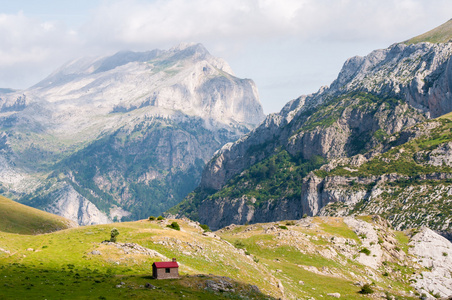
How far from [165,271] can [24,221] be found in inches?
4637

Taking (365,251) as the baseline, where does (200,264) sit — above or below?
above

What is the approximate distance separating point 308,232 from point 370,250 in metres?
16.9

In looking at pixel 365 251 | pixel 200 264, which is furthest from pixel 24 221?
pixel 365 251

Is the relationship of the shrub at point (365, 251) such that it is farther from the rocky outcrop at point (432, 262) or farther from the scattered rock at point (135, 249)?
the scattered rock at point (135, 249)

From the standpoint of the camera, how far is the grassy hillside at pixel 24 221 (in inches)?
5881

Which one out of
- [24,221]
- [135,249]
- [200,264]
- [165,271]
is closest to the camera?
[165,271]

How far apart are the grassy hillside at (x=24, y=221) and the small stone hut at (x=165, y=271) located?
333 feet

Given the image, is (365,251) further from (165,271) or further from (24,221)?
(24,221)

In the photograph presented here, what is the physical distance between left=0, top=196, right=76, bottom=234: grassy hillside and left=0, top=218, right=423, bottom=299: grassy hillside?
66455 mm

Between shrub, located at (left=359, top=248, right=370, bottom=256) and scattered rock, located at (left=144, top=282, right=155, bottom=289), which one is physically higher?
scattered rock, located at (left=144, top=282, right=155, bottom=289)

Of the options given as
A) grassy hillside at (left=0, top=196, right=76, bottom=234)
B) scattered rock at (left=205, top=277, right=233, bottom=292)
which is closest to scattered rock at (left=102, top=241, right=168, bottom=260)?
scattered rock at (left=205, top=277, right=233, bottom=292)

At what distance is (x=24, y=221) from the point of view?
523ft

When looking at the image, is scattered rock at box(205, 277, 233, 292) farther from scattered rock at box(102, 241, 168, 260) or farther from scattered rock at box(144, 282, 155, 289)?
scattered rock at box(102, 241, 168, 260)

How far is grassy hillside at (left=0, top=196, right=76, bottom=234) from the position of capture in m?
149
